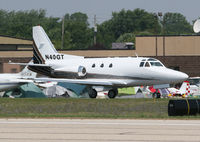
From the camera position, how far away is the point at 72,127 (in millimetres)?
19812

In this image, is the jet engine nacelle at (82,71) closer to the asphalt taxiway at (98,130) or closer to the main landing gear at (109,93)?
the main landing gear at (109,93)

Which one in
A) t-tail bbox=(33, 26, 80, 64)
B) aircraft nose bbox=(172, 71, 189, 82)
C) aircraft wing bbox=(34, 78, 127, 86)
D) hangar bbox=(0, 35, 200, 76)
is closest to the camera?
aircraft nose bbox=(172, 71, 189, 82)

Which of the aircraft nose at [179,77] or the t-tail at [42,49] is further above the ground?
the t-tail at [42,49]

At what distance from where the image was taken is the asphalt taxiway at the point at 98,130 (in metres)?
16.7

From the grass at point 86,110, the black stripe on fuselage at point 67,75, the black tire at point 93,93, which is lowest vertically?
the black tire at point 93,93

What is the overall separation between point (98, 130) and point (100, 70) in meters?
23.1

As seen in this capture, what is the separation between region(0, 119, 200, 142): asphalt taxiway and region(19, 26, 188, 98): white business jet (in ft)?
56.2

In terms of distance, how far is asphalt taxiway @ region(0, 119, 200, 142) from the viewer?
1667 centimetres

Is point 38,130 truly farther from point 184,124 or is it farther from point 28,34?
point 28,34

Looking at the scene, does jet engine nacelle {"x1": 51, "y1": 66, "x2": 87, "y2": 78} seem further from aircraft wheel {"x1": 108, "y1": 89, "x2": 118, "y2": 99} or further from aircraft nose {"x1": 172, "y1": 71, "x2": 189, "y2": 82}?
aircraft nose {"x1": 172, "y1": 71, "x2": 189, "y2": 82}

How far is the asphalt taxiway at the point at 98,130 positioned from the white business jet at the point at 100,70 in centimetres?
1712

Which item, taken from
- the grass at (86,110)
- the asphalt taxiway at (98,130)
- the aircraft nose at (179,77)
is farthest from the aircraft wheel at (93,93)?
the asphalt taxiway at (98,130)

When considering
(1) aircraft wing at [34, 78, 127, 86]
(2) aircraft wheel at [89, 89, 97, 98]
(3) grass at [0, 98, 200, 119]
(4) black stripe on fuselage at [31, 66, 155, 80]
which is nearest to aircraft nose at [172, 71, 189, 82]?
(4) black stripe on fuselage at [31, 66, 155, 80]

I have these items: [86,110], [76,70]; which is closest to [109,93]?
[76,70]
